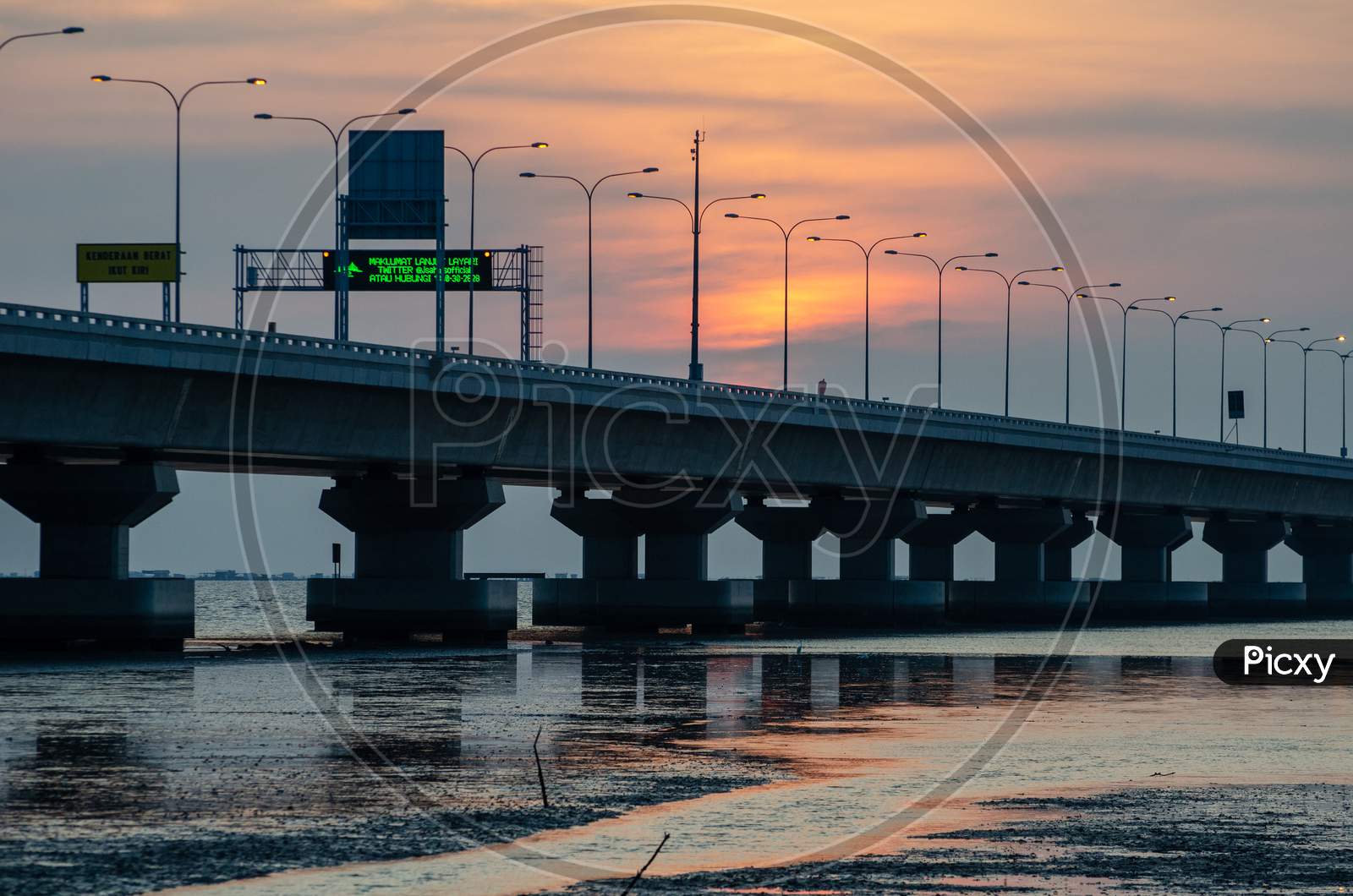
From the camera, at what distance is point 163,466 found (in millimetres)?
65625

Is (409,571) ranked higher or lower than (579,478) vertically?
lower


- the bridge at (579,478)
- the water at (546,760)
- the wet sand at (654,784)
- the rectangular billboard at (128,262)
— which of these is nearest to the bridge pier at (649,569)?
the bridge at (579,478)

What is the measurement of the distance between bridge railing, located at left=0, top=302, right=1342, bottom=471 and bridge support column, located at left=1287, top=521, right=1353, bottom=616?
54.0 meters

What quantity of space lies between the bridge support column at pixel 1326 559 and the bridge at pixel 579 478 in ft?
82.0

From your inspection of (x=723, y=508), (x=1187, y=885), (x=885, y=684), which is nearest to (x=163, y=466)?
(x=885, y=684)

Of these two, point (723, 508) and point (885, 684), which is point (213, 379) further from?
point (723, 508)

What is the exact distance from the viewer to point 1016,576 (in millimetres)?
128750

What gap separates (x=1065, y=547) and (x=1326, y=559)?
48597 mm

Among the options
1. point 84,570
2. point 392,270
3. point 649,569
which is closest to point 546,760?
point 84,570

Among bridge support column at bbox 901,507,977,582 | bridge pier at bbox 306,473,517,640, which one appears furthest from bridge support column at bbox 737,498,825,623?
bridge pier at bbox 306,473,517,640

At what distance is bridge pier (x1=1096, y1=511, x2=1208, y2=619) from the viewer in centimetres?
14075

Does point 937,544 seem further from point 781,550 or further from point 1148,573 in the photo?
point 1148,573

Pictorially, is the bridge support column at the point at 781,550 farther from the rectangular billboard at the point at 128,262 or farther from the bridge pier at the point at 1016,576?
the rectangular billboard at the point at 128,262

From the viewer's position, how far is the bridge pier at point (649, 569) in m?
92.4
